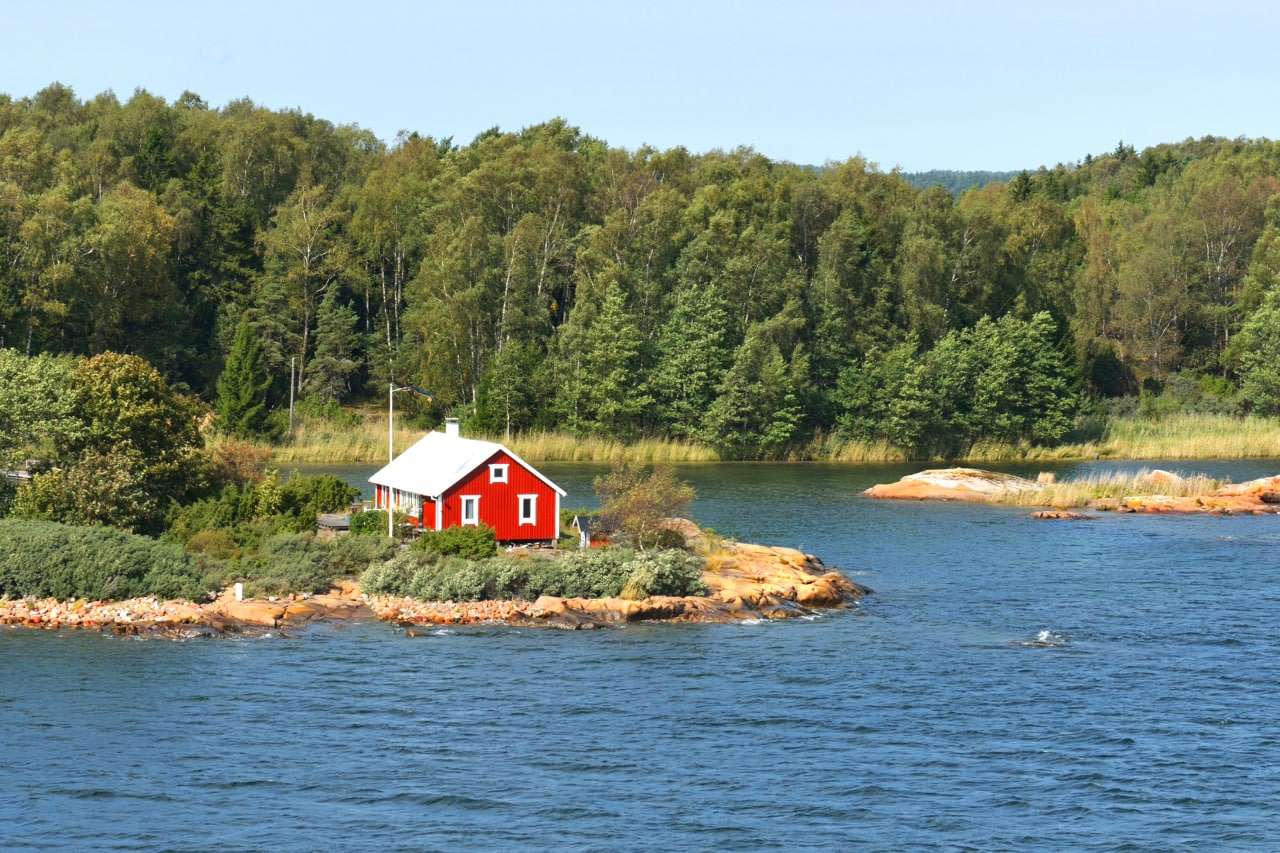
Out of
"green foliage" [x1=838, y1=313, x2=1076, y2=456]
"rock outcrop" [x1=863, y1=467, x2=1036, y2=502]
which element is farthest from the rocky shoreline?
"green foliage" [x1=838, y1=313, x2=1076, y2=456]

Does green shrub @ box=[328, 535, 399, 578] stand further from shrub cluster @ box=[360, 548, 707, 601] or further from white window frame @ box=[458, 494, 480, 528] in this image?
white window frame @ box=[458, 494, 480, 528]

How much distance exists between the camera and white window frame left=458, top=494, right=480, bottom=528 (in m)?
50.3

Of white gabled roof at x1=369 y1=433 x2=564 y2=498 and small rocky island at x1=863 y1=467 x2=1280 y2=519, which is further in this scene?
small rocky island at x1=863 y1=467 x2=1280 y2=519

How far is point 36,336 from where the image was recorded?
3501 inches

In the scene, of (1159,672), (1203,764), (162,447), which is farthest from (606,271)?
(1203,764)

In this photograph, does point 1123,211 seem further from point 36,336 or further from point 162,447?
point 162,447

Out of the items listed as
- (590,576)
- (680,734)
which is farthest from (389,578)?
(680,734)

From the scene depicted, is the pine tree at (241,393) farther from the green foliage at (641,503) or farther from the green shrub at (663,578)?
the green shrub at (663,578)

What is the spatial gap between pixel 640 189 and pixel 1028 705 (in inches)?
2715

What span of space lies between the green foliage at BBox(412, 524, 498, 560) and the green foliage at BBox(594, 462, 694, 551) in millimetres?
4617

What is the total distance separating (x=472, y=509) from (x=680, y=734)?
716 inches

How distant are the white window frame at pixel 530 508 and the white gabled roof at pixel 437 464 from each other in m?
0.76

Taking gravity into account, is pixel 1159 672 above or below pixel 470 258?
below

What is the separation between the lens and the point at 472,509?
50.3 metres
